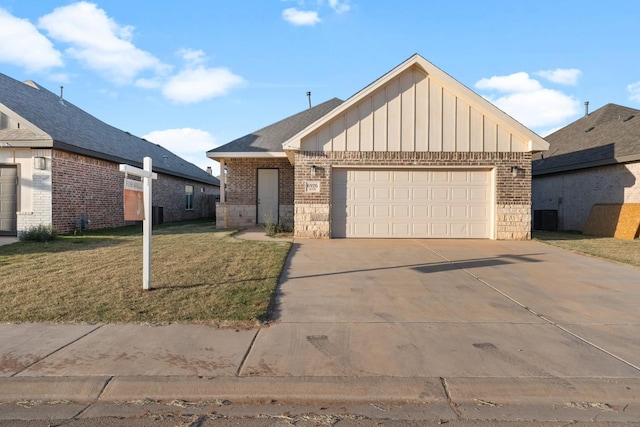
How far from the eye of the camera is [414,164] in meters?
12.2

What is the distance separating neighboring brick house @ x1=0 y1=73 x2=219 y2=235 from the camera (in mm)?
12414

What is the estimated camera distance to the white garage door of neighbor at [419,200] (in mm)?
12422

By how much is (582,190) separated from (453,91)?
8903 millimetres

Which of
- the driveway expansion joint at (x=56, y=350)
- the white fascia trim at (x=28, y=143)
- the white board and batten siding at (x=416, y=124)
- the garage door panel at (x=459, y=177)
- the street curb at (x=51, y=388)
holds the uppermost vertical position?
the white board and batten siding at (x=416, y=124)

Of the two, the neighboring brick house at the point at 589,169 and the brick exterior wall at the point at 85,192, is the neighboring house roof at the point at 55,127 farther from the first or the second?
the neighboring brick house at the point at 589,169

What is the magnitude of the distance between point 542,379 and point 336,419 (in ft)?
6.24

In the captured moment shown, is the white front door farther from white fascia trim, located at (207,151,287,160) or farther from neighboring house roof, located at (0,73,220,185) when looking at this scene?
neighboring house roof, located at (0,73,220,185)

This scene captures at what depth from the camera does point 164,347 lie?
3947 millimetres

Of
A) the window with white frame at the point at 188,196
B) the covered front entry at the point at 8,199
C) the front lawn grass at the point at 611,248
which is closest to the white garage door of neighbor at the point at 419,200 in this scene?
the front lawn grass at the point at 611,248

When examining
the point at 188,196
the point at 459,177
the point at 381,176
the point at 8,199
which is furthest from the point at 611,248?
the point at 188,196

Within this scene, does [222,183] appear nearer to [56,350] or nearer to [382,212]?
[382,212]

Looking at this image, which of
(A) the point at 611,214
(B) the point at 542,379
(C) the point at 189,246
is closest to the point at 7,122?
(C) the point at 189,246

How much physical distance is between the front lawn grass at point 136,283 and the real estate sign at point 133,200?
1.19 meters

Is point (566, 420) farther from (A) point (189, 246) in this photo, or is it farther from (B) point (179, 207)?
(B) point (179, 207)
